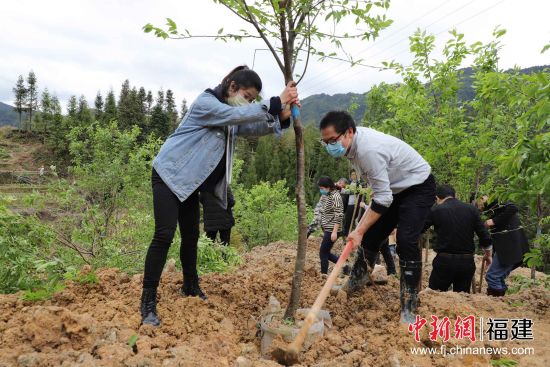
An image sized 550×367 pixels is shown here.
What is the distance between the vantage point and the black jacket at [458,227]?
4.62 metres

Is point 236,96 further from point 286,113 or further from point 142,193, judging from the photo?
point 142,193

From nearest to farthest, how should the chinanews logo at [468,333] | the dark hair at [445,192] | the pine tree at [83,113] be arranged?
the chinanews logo at [468,333] → the dark hair at [445,192] → the pine tree at [83,113]

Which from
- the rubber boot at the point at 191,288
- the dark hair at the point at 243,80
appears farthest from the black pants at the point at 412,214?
the rubber boot at the point at 191,288

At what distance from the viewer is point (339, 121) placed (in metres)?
2.87

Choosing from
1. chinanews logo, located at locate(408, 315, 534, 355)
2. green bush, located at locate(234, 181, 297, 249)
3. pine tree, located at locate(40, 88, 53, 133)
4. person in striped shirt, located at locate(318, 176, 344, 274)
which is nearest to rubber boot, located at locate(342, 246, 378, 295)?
chinanews logo, located at locate(408, 315, 534, 355)

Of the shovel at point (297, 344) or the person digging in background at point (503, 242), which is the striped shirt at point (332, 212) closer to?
the person digging in background at point (503, 242)

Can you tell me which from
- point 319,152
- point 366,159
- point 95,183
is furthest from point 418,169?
point 319,152

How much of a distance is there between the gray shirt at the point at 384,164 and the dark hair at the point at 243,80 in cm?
84

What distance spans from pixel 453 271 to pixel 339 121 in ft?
9.79

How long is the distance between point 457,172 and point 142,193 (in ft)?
17.1

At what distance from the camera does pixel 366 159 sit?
9.39 ft

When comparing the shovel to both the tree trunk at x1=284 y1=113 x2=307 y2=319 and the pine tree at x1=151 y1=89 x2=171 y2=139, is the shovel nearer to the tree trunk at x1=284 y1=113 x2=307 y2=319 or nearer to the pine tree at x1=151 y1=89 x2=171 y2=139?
the tree trunk at x1=284 y1=113 x2=307 y2=319

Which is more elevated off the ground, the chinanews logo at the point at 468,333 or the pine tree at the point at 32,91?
the pine tree at the point at 32,91

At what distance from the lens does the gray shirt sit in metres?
2.84
